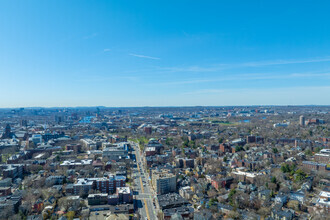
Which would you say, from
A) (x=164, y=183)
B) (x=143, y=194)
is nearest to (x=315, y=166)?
(x=164, y=183)

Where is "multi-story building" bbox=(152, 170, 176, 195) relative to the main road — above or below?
above

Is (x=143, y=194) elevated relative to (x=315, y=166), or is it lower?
lower

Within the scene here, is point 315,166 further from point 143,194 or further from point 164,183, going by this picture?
point 143,194

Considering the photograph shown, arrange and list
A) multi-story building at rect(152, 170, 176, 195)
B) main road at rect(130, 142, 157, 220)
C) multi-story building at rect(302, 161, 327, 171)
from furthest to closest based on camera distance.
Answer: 1. multi-story building at rect(302, 161, 327, 171)
2. multi-story building at rect(152, 170, 176, 195)
3. main road at rect(130, 142, 157, 220)

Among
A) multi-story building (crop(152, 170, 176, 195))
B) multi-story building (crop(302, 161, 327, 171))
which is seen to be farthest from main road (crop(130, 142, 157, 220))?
multi-story building (crop(302, 161, 327, 171))

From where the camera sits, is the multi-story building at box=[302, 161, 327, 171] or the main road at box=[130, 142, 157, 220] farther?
the multi-story building at box=[302, 161, 327, 171]

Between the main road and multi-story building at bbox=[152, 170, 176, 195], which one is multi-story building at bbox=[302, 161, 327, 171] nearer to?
multi-story building at bbox=[152, 170, 176, 195]

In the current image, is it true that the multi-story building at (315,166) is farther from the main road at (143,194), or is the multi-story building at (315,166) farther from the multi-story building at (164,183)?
the main road at (143,194)

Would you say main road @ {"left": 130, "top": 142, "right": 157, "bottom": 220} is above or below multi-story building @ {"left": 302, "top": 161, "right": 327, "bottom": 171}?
below

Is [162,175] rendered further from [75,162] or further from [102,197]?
[75,162]

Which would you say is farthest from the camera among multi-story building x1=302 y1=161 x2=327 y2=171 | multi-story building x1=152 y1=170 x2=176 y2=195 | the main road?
multi-story building x1=302 y1=161 x2=327 y2=171
